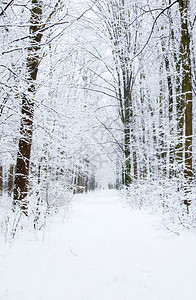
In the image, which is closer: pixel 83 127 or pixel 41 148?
pixel 41 148

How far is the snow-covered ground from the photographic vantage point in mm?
1971

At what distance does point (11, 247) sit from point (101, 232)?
192 cm

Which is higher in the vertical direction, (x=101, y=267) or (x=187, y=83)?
(x=187, y=83)

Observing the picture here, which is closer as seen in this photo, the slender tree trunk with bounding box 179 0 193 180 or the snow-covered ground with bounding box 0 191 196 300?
the snow-covered ground with bounding box 0 191 196 300

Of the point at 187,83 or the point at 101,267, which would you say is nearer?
the point at 101,267

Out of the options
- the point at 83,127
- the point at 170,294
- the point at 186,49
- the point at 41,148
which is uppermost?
the point at 186,49

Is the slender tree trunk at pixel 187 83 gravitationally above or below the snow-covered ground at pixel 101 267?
above

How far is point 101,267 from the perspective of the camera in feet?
8.39

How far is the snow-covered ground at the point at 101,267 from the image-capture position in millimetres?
1971

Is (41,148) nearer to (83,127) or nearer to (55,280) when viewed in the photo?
(55,280)

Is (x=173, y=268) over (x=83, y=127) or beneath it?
beneath

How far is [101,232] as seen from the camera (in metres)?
4.37

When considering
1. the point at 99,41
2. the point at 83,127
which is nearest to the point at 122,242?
the point at 83,127

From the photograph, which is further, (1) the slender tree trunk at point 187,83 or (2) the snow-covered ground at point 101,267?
(1) the slender tree trunk at point 187,83
